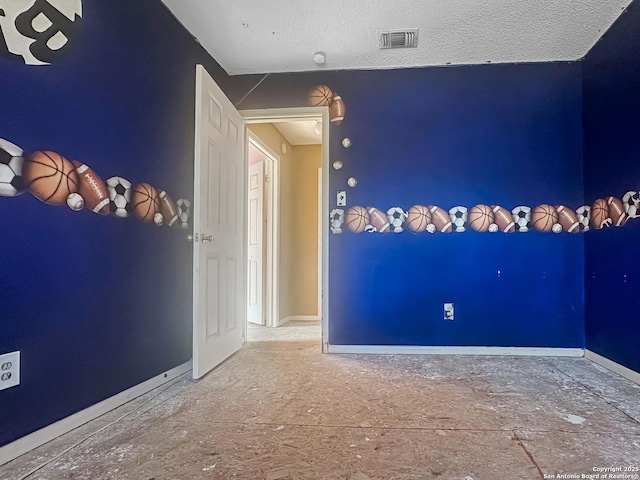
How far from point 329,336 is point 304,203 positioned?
240 centimetres

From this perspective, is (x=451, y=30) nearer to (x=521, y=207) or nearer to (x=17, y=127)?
(x=521, y=207)

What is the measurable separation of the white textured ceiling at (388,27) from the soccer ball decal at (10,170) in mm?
1454

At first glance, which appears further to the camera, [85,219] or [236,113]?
[236,113]

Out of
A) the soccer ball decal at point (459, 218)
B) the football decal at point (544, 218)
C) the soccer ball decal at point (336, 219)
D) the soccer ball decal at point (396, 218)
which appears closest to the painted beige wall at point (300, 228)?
the soccer ball decal at point (336, 219)

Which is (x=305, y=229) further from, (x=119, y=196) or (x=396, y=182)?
(x=119, y=196)

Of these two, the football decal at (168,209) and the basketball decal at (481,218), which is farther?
the basketball decal at (481,218)

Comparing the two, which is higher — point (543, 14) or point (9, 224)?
point (543, 14)

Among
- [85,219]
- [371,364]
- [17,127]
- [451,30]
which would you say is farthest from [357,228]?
[17,127]

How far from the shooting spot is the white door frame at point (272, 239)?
4.47 m

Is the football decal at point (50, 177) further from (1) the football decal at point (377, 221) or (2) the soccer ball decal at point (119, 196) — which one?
(1) the football decal at point (377, 221)

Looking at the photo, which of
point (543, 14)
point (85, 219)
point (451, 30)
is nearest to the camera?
point (85, 219)

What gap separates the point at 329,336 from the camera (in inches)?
124

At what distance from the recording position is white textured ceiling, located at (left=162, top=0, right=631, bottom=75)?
241 cm

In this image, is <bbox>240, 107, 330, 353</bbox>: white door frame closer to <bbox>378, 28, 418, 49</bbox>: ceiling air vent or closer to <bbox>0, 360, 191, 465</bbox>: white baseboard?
<bbox>378, 28, 418, 49</bbox>: ceiling air vent
